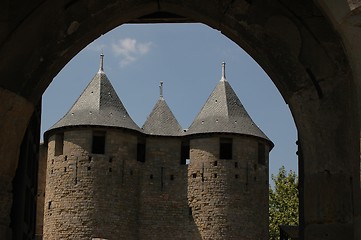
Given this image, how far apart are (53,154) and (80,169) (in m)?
1.80

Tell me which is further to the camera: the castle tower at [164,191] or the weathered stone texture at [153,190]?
the castle tower at [164,191]

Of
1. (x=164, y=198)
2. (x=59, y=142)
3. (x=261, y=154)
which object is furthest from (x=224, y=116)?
(x=59, y=142)

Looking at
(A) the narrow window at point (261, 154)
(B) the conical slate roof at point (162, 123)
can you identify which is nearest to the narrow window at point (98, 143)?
(B) the conical slate roof at point (162, 123)

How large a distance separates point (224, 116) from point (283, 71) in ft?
107

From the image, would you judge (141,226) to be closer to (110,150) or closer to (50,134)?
(110,150)

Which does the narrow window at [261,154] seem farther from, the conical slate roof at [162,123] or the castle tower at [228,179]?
the conical slate roof at [162,123]

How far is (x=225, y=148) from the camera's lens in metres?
39.2

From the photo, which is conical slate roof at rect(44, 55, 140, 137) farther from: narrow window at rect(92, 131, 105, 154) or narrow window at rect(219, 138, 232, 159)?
narrow window at rect(219, 138, 232, 159)

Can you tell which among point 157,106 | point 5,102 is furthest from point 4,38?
point 157,106

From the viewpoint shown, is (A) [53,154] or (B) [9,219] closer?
(B) [9,219]

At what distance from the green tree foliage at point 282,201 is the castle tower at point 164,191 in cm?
680

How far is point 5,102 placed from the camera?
5.95m

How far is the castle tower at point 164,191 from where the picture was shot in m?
37.2

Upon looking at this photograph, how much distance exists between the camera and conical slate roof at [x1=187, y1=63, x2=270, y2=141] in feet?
124
